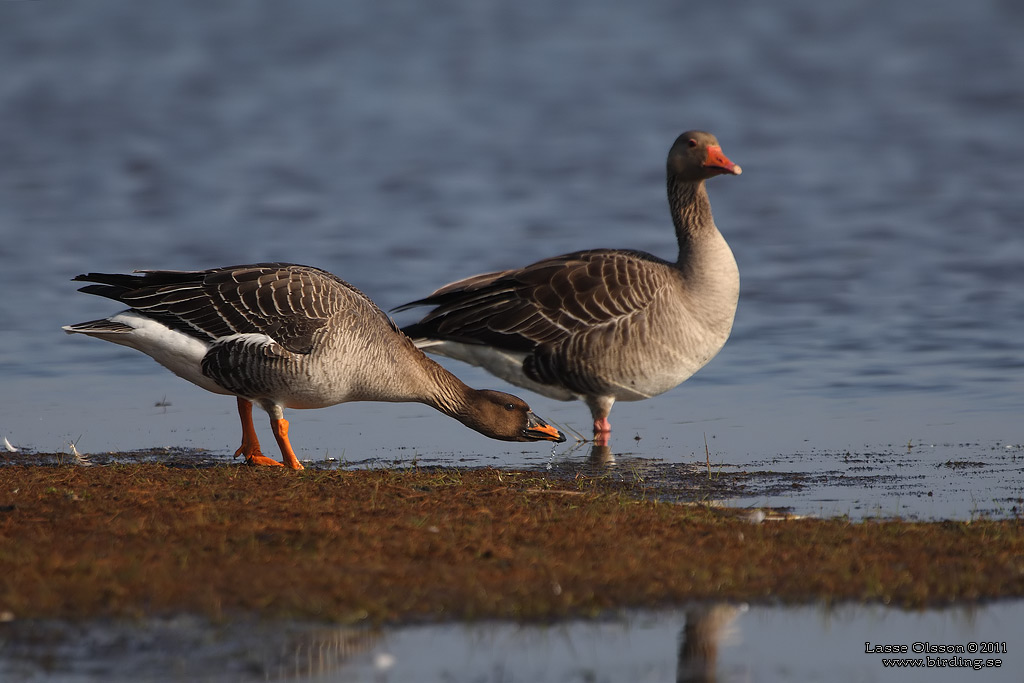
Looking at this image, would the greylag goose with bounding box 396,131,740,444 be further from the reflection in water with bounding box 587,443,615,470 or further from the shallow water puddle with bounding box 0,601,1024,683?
the shallow water puddle with bounding box 0,601,1024,683

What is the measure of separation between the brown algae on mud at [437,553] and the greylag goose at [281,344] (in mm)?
1459

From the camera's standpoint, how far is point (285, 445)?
9.48 m

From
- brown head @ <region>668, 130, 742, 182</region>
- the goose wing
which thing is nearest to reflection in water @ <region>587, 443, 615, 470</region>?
the goose wing

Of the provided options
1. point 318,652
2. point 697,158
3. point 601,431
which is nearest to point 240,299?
point 601,431

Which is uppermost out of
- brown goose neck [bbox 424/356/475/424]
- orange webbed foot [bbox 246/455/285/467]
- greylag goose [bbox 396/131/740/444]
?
greylag goose [bbox 396/131/740/444]

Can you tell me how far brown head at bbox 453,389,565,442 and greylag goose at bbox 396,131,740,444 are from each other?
106 centimetres

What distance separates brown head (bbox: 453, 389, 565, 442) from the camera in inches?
401

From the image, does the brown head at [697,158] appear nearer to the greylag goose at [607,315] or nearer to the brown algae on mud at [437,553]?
the greylag goose at [607,315]

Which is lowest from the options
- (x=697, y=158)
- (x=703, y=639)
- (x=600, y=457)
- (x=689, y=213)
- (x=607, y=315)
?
(x=703, y=639)

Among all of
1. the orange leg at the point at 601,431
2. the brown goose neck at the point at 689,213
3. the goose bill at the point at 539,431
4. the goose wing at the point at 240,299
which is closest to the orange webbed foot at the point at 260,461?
the goose wing at the point at 240,299

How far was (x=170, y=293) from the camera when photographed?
Result: 9.91 m

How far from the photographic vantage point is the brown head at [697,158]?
37.8 feet

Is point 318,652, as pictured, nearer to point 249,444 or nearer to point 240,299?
point 249,444

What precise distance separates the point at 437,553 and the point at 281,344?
3423 mm
